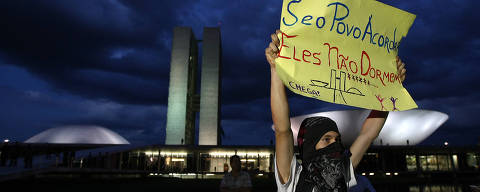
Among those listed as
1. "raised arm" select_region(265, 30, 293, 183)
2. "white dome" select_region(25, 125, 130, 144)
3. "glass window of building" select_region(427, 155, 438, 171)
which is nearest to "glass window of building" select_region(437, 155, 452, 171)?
"glass window of building" select_region(427, 155, 438, 171)

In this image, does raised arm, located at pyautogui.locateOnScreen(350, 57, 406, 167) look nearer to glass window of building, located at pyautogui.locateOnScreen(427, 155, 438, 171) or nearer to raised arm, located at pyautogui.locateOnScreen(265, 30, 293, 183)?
raised arm, located at pyautogui.locateOnScreen(265, 30, 293, 183)

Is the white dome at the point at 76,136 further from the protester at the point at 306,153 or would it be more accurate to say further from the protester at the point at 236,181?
the protester at the point at 306,153

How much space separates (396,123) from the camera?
44.8 meters

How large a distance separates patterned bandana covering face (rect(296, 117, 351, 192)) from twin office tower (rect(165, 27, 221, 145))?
48563 millimetres

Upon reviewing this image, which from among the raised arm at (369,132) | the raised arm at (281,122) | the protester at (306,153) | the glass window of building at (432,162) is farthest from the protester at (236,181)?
the glass window of building at (432,162)

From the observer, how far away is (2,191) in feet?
29.9

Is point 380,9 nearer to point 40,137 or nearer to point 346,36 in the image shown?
point 346,36

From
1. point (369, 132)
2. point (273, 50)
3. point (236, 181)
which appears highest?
point (273, 50)

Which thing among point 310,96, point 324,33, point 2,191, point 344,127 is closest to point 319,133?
point 310,96

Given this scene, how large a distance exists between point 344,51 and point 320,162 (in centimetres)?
79

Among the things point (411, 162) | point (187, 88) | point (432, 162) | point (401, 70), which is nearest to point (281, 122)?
point (401, 70)

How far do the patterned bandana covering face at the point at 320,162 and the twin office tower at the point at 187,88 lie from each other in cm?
4856

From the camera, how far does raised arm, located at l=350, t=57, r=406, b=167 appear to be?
7.45ft

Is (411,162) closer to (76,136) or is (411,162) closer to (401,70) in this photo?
(401,70)
